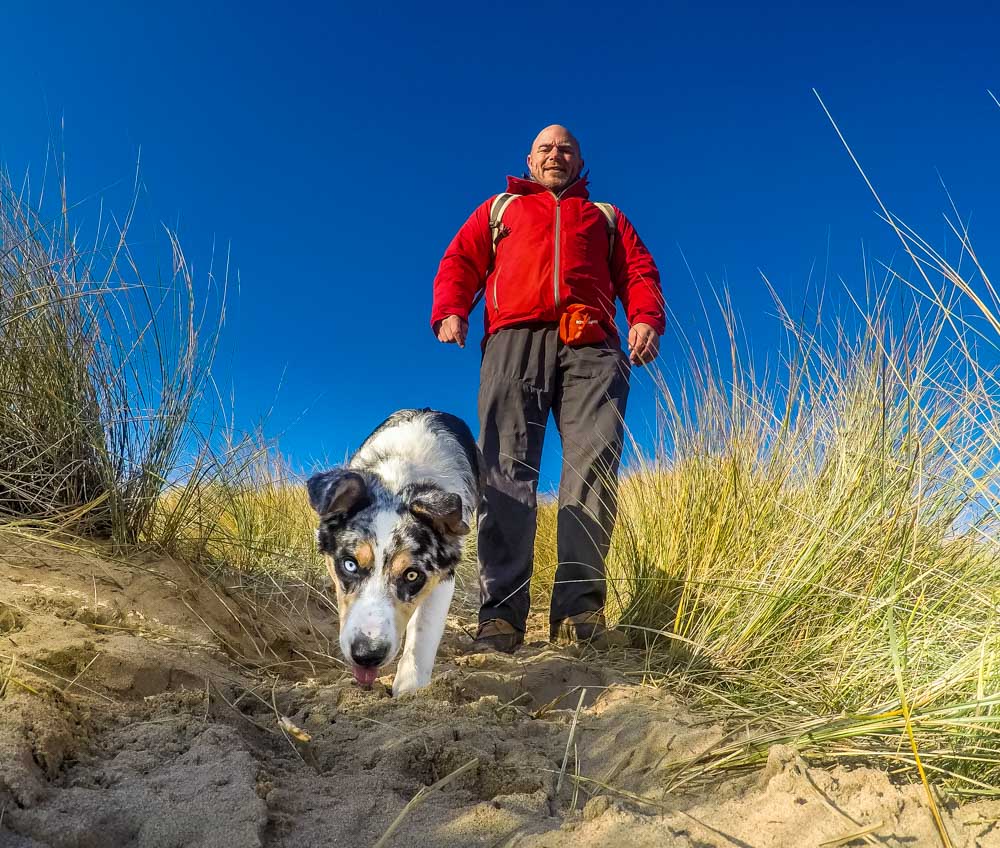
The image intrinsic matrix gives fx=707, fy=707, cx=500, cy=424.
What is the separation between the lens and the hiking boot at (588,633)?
3.74 m

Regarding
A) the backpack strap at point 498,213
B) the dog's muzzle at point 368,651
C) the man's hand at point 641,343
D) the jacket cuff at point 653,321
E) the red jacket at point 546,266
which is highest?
the backpack strap at point 498,213

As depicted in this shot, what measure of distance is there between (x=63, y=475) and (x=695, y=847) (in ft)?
11.1

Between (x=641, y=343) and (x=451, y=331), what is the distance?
1227 mm

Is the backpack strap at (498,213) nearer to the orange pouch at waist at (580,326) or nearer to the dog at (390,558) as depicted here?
the orange pouch at waist at (580,326)

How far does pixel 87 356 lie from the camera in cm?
377

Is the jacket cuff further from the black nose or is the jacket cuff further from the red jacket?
the black nose

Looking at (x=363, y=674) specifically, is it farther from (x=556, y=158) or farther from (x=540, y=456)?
(x=556, y=158)

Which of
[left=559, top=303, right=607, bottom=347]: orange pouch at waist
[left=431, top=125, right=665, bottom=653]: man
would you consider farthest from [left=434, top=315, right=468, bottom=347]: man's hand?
[left=559, top=303, right=607, bottom=347]: orange pouch at waist

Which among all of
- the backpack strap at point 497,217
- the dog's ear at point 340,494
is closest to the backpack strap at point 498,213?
the backpack strap at point 497,217

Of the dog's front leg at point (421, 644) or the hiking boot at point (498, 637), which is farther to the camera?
the hiking boot at point (498, 637)

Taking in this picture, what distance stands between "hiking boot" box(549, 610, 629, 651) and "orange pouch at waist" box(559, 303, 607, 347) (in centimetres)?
167

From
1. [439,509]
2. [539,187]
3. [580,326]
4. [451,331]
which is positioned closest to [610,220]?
[539,187]

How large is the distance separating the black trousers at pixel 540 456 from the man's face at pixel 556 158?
115 cm

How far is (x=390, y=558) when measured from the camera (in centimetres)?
295
